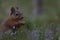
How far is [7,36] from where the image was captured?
4.03 m

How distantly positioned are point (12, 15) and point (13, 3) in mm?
596

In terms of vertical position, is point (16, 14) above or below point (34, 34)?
above

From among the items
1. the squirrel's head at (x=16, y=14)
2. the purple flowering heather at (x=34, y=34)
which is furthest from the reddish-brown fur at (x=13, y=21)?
the purple flowering heather at (x=34, y=34)

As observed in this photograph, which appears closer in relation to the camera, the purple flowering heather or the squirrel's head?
the purple flowering heather

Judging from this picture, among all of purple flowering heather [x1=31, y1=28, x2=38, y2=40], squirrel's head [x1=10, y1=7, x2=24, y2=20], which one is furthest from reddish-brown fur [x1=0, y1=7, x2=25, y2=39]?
purple flowering heather [x1=31, y1=28, x2=38, y2=40]

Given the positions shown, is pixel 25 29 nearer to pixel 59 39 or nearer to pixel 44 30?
pixel 44 30

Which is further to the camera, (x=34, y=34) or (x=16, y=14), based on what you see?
(x=16, y=14)

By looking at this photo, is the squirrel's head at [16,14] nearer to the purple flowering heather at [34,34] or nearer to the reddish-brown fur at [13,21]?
the reddish-brown fur at [13,21]

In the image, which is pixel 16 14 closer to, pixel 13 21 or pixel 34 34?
pixel 13 21

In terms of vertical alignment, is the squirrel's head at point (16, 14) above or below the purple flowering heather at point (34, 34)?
above

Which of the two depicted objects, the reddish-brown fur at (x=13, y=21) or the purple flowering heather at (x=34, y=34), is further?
the reddish-brown fur at (x=13, y=21)

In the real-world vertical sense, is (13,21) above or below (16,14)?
below

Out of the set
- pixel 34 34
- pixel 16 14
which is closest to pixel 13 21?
pixel 16 14

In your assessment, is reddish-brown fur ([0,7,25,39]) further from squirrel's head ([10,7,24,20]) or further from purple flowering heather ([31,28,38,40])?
purple flowering heather ([31,28,38,40])
